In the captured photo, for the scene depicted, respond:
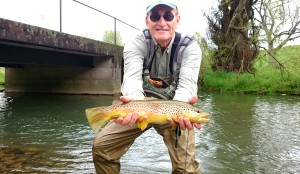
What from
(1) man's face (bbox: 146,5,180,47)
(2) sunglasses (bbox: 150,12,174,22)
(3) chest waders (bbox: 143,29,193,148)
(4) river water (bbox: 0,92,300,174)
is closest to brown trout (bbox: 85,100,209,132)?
(3) chest waders (bbox: 143,29,193,148)

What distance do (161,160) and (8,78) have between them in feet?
59.9

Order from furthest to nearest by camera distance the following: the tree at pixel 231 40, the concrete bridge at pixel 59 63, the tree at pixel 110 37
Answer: the tree at pixel 231 40 → the tree at pixel 110 37 → the concrete bridge at pixel 59 63

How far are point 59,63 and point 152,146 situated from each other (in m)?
10.1

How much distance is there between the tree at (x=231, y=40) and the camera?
23675 mm

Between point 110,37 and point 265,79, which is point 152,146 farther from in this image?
point 265,79

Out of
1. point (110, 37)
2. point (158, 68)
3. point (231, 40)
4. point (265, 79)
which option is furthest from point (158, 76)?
point (231, 40)

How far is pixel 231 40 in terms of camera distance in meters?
24.3

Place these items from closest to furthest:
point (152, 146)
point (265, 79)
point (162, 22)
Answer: point (162, 22)
point (152, 146)
point (265, 79)

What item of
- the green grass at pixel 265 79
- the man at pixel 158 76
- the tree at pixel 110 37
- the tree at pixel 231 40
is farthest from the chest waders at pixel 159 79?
the tree at pixel 231 40

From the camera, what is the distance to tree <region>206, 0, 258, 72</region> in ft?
77.7

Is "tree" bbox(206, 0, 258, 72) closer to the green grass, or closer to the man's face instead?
the green grass

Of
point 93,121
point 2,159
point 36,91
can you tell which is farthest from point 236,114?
point 36,91

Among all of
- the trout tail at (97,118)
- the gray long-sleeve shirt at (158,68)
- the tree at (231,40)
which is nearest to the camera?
the trout tail at (97,118)

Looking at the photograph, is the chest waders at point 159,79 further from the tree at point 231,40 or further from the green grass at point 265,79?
the tree at point 231,40
